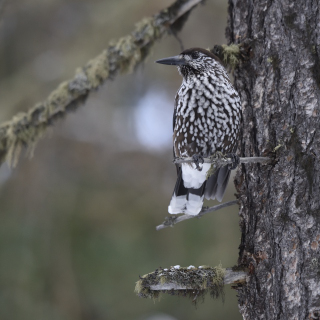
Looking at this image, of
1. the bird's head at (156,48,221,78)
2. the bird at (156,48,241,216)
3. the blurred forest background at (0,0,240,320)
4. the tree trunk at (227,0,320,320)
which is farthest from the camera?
the blurred forest background at (0,0,240,320)

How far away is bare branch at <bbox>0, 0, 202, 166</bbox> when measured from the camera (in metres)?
3.50

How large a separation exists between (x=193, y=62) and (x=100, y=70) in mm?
748

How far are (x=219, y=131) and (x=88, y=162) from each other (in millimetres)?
3125

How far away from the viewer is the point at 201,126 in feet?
11.0

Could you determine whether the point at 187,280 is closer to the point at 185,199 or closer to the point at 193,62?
the point at 185,199

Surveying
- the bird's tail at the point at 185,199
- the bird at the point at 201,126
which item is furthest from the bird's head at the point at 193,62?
the bird's tail at the point at 185,199

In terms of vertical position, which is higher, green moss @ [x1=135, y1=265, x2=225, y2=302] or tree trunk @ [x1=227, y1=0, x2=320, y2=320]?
tree trunk @ [x1=227, y1=0, x2=320, y2=320]

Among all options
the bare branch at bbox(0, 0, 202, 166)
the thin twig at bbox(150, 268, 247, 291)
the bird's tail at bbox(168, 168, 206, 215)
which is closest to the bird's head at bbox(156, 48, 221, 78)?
the bare branch at bbox(0, 0, 202, 166)

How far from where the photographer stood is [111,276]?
5.75m

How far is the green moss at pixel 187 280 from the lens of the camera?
2582 mm

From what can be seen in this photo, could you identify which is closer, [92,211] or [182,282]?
[182,282]

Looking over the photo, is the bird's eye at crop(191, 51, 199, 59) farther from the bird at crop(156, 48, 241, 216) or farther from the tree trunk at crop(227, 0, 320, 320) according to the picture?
the tree trunk at crop(227, 0, 320, 320)

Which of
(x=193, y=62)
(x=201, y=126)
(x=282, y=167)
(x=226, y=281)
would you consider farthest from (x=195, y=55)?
(x=226, y=281)

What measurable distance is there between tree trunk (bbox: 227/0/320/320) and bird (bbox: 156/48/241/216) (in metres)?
0.26
